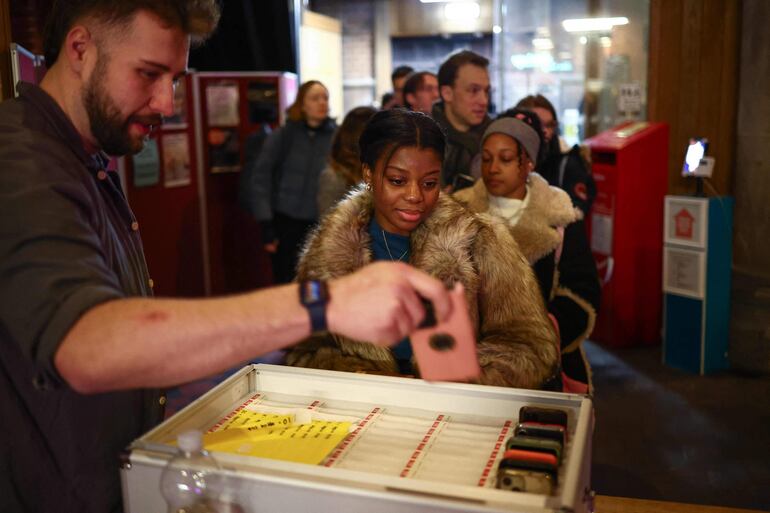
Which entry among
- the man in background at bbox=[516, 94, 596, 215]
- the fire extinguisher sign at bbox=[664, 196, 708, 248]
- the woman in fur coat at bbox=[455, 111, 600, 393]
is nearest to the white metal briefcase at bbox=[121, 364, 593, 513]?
the woman in fur coat at bbox=[455, 111, 600, 393]

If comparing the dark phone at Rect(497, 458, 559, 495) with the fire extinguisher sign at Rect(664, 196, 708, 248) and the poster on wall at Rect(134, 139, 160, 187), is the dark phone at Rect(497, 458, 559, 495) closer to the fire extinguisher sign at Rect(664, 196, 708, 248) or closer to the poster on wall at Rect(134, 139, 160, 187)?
the fire extinguisher sign at Rect(664, 196, 708, 248)

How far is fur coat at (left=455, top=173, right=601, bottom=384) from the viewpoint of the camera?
9.43 feet

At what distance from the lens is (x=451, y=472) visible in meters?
1.23

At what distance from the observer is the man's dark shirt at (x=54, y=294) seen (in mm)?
986

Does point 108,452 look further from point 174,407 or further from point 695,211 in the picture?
point 695,211

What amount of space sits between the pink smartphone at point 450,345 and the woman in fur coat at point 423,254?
94cm

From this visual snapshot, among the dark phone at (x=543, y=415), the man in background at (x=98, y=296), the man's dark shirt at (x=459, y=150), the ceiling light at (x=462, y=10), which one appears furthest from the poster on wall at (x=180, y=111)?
the ceiling light at (x=462, y=10)

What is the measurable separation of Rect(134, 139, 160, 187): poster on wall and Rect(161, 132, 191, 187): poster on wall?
0.37 ft

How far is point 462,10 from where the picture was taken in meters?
13.6

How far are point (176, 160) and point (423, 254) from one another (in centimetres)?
425

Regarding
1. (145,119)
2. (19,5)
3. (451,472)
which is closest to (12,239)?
(145,119)

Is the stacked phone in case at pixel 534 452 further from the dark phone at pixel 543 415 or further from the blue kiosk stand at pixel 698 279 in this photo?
the blue kiosk stand at pixel 698 279

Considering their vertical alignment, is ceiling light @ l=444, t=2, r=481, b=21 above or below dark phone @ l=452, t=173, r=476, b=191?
above

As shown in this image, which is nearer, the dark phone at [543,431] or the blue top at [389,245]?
the dark phone at [543,431]
